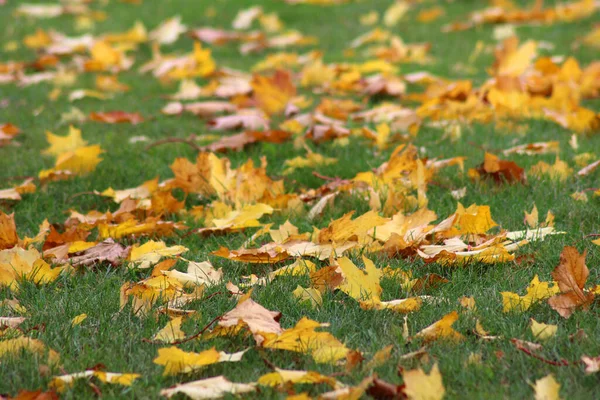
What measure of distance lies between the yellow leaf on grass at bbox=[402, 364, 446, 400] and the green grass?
6 cm

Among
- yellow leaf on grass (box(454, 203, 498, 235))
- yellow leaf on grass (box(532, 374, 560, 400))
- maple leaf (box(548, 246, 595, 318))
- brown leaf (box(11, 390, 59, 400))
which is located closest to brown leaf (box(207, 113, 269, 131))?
yellow leaf on grass (box(454, 203, 498, 235))

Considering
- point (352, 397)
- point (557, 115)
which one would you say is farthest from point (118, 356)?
point (557, 115)

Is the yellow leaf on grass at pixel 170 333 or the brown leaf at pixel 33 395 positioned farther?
the yellow leaf on grass at pixel 170 333

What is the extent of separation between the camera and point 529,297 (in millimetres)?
2102

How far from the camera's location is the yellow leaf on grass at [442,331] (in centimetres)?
195

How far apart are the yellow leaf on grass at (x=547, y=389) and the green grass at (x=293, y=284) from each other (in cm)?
4

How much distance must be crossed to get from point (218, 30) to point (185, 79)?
175 centimetres

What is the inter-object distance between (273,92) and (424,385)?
10.3 ft

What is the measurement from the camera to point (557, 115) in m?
4.00

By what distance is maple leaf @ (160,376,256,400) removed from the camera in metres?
1.72

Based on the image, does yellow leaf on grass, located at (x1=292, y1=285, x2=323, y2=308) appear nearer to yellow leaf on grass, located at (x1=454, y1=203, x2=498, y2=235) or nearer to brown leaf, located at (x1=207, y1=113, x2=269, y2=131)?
yellow leaf on grass, located at (x1=454, y1=203, x2=498, y2=235)

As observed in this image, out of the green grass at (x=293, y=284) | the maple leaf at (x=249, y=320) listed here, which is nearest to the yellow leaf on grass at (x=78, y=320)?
the green grass at (x=293, y=284)

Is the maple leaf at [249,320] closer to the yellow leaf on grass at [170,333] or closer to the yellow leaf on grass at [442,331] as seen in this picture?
the yellow leaf on grass at [170,333]

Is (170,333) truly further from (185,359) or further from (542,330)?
(542,330)
